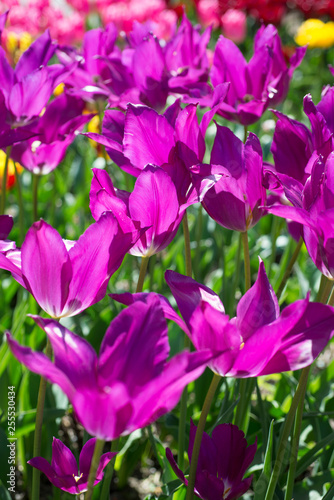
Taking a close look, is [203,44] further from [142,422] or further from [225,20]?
[225,20]

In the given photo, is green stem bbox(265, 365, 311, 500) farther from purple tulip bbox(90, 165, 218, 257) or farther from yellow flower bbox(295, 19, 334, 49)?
yellow flower bbox(295, 19, 334, 49)

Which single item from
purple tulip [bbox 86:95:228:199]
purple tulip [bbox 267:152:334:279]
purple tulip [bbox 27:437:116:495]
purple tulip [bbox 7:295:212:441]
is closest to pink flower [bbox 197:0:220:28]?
purple tulip [bbox 86:95:228:199]

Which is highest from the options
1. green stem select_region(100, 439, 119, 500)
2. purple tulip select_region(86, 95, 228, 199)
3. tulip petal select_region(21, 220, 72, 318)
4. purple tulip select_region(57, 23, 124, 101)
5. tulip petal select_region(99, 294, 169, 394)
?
purple tulip select_region(86, 95, 228, 199)

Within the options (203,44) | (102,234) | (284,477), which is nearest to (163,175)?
(102,234)

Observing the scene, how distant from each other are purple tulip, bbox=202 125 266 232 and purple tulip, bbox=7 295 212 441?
0.97ft

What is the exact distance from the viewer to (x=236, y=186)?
84cm

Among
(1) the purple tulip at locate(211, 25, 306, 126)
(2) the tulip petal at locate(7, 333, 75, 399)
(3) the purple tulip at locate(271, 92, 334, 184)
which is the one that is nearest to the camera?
(2) the tulip petal at locate(7, 333, 75, 399)

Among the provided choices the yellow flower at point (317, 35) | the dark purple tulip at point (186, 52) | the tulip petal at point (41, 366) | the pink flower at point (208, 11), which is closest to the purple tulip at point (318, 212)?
the tulip petal at point (41, 366)

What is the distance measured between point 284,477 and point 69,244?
2.05ft

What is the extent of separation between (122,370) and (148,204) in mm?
257

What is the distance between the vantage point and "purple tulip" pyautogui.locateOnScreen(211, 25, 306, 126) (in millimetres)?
1210

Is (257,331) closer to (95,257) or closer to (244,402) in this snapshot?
(95,257)

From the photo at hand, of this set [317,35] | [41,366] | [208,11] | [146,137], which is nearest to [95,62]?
[146,137]

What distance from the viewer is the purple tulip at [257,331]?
618mm
